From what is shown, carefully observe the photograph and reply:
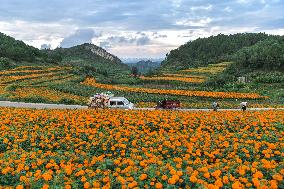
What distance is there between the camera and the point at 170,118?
17641 millimetres

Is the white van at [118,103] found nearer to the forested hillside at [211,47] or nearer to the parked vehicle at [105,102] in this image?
the parked vehicle at [105,102]

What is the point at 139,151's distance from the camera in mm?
12188

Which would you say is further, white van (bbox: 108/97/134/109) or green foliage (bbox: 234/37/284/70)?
green foliage (bbox: 234/37/284/70)

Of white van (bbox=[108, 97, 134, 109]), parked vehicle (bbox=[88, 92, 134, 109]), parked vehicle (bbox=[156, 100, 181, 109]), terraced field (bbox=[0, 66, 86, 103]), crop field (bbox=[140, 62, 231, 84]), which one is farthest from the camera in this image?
crop field (bbox=[140, 62, 231, 84])

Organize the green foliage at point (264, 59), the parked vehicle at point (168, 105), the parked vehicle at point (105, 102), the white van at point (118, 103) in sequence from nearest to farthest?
the parked vehicle at point (105, 102) < the white van at point (118, 103) < the parked vehicle at point (168, 105) < the green foliage at point (264, 59)

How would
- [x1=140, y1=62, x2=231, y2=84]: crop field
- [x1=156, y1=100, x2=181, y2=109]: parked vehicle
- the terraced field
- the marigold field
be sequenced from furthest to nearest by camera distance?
1. [x1=140, y1=62, x2=231, y2=84]: crop field
2. the terraced field
3. [x1=156, y1=100, x2=181, y2=109]: parked vehicle
4. the marigold field

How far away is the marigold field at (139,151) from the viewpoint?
357 inches

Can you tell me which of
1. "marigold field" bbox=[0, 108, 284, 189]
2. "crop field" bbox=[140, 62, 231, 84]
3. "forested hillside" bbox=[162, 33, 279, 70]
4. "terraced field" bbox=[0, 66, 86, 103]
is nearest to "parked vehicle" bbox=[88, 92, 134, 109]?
"marigold field" bbox=[0, 108, 284, 189]

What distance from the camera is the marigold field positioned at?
906 cm

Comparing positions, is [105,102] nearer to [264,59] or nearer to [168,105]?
[168,105]

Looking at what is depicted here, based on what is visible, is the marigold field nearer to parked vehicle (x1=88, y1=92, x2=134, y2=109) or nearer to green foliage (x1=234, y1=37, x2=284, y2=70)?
parked vehicle (x1=88, y1=92, x2=134, y2=109)

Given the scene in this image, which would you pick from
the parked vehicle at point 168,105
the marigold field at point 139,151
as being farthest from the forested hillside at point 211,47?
the marigold field at point 139,151

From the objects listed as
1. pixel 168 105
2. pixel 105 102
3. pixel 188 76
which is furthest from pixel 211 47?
pixel 105 102

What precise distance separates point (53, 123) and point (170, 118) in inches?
214
